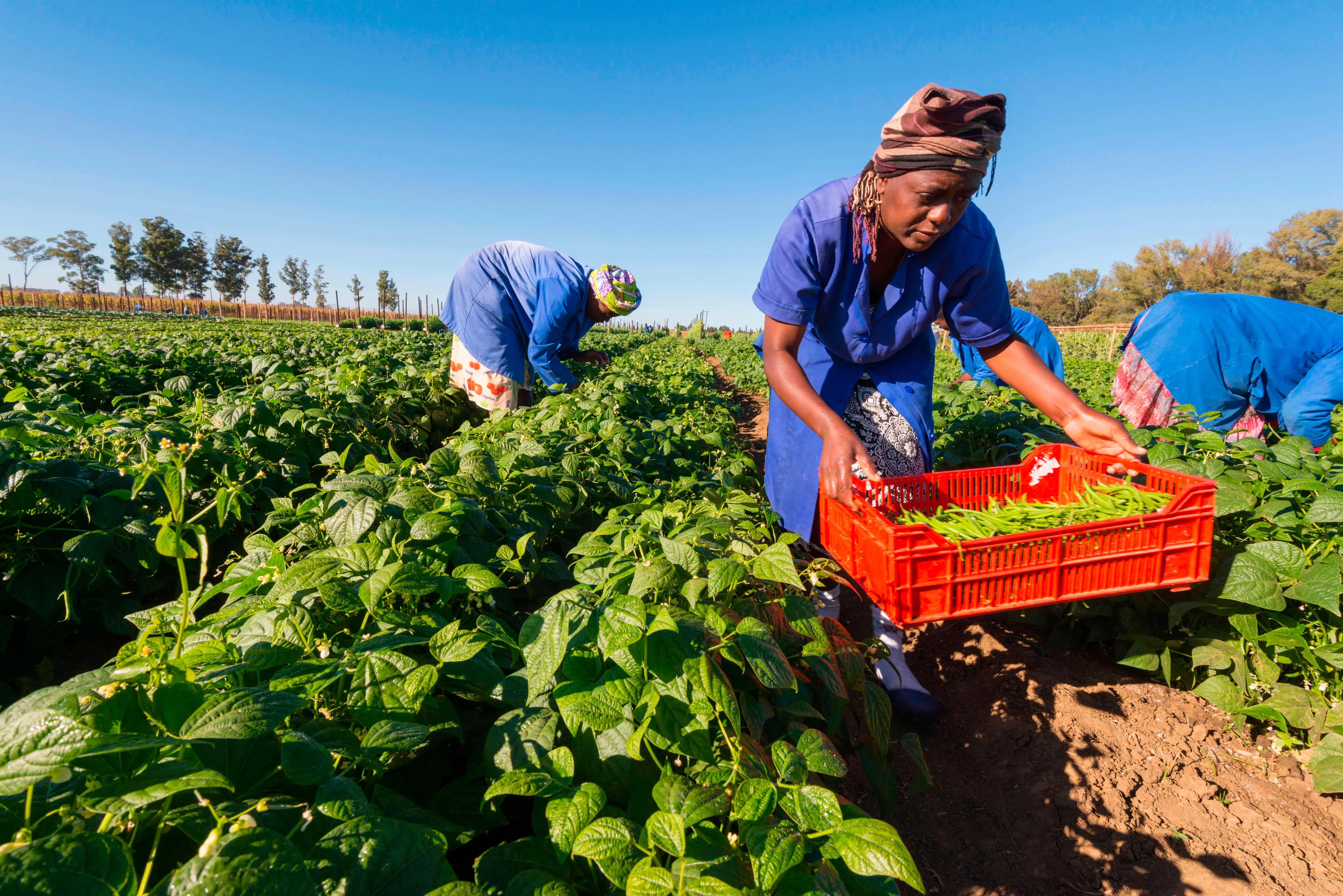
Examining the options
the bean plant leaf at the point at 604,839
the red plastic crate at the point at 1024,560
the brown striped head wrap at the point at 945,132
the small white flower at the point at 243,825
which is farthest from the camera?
the brown striped head wrap at the point at 945,132

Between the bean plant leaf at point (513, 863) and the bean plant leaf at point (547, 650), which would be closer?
the bean plant leaf at point (513, 863)

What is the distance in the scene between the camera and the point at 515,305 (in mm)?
4988

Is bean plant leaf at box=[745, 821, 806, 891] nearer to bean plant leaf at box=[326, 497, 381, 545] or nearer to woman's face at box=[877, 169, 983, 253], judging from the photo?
bean plant leaf at box=[326, 497, 381, 545]

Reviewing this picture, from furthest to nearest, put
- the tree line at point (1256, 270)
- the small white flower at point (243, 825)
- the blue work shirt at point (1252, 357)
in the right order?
the tree line at point (1256, 270) < the blue work shirt at point (1252, 357) < the small white flower at point (243, 825)

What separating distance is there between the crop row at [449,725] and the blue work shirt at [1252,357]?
3.26 meters

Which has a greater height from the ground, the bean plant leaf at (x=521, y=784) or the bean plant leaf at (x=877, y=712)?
the bean plant leaf at (x=521, y=784)

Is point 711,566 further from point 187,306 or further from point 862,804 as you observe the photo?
point 187,306

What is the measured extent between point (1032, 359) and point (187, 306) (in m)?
81.9

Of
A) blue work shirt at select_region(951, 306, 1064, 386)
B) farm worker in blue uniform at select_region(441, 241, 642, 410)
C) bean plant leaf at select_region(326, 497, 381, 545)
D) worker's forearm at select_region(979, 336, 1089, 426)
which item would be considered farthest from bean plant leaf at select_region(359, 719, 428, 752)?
blue work shirt at select_region(951, 306, 1064, 386)

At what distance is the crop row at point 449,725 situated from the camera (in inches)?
25.7

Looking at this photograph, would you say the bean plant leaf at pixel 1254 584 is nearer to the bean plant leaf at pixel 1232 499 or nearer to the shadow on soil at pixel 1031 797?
the bean plant leaf at pixel 1232 499

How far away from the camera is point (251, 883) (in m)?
0.56

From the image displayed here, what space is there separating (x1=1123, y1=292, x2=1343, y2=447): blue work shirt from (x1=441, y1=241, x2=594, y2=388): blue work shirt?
379 centimetres

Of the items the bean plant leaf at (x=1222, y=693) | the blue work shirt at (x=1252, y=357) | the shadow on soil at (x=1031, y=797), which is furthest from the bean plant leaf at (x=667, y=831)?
the blue work shirt at (x=1252, y=357)
